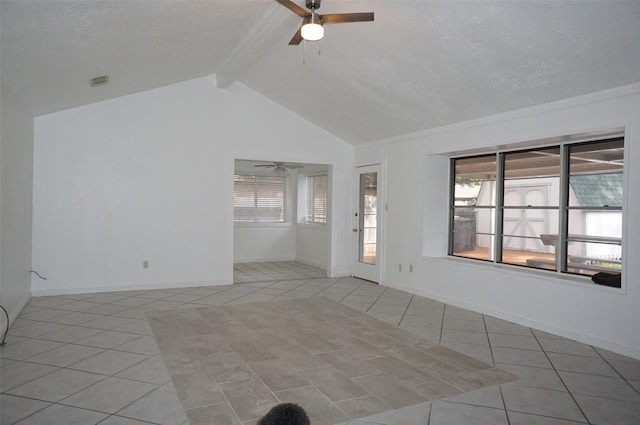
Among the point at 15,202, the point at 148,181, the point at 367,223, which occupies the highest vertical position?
the point at 148,181

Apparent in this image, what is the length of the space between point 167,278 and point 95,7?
13.5 ft

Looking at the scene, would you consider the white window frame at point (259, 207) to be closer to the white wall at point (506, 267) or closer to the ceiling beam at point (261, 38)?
the white wall at point (506, 267)

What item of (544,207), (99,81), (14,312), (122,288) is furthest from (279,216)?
(544,207)

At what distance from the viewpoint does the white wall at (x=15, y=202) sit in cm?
389

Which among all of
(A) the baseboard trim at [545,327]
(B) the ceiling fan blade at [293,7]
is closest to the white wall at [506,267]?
(A) the baseboard trim at [545,327]

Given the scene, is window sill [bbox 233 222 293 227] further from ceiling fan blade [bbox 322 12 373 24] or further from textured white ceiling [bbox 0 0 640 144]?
ceiling fan blade [bbox 322 12 373 24]

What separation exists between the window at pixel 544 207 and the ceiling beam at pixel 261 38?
2934 millimetres

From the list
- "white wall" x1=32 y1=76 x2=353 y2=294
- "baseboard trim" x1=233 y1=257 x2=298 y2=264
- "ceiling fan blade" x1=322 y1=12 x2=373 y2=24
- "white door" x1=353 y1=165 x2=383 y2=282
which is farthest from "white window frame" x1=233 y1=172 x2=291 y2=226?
"ceiling fan blade" x1=322 y1=12 x2=373 y2=24

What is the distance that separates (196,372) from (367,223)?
174 inches

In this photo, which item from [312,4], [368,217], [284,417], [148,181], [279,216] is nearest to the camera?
[284,417]

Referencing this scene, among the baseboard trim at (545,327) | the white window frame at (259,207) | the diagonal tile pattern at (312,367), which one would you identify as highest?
the white window frame at (259,207)

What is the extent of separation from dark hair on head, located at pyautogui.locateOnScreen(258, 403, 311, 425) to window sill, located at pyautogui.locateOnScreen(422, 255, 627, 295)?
385 centimetres

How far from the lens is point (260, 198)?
9570 mm

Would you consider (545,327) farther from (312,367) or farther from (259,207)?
(259,207)
